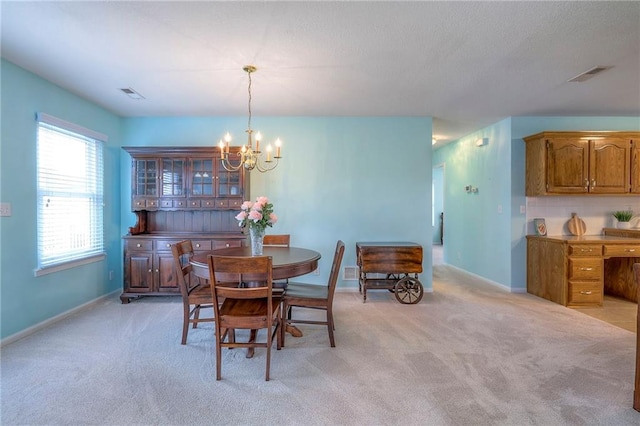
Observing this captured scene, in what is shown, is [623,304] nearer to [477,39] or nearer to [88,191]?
[477,39]

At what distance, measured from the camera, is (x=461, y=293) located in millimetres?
4473

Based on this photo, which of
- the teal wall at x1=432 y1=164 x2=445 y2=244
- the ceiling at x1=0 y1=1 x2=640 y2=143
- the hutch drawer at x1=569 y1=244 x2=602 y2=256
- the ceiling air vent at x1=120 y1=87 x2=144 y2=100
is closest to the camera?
the ceiling at x1=0 y1=1 x2=640 y2=143

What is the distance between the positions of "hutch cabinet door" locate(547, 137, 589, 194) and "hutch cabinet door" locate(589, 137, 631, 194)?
91mm

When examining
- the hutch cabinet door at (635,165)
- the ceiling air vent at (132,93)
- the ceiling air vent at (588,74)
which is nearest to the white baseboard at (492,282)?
the hutch cabinet door at (635,165)

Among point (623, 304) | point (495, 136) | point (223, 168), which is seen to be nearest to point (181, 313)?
point (223, 168)

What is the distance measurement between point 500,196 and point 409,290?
6.92 feet

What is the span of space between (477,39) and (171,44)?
7.70ft

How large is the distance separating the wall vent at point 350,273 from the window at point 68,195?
10.5 feet

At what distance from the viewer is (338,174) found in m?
4.61

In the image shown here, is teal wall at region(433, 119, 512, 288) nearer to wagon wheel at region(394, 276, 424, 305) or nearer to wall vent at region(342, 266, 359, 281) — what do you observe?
wagon wheel at region(394, 276, 424, 305)

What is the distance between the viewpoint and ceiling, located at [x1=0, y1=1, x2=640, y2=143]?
2094 millimetres

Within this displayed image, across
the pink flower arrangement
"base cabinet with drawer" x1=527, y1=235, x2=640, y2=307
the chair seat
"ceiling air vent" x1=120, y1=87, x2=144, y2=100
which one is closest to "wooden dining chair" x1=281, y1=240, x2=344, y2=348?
the chair seat

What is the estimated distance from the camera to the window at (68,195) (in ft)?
10.6

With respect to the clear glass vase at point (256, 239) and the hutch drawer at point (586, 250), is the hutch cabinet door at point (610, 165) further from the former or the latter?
the clear glass vase at point (256, 239)
